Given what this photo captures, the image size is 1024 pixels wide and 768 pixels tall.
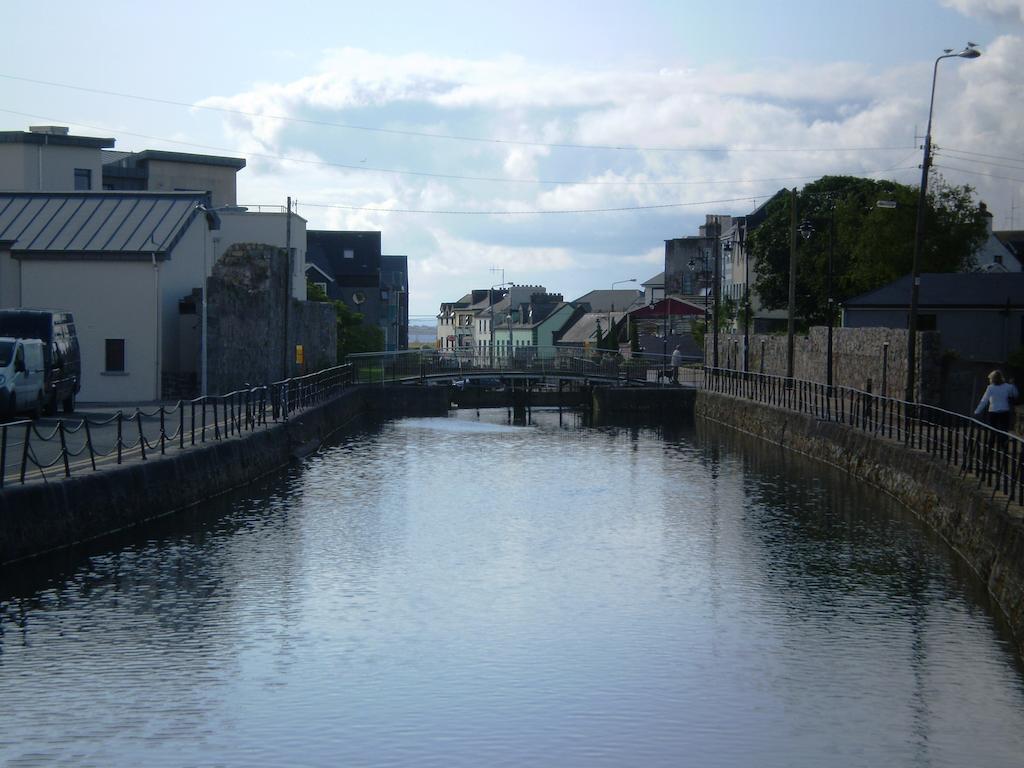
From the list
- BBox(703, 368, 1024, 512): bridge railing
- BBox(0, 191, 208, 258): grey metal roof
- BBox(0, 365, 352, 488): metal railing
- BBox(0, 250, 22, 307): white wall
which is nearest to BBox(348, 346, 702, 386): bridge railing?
BBox(703, 368, 1024, 512): bridge railing

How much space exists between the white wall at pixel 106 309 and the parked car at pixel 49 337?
7239mm

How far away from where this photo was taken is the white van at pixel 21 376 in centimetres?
2900

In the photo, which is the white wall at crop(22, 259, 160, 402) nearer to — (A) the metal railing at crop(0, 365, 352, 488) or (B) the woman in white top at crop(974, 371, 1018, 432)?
(A) the metal railing at crop(0, 365, 352, 488)

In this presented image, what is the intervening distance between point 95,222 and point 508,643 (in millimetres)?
32693

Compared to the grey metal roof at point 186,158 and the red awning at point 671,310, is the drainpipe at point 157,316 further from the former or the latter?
the red awning at point 671,310

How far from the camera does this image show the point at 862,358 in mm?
40469

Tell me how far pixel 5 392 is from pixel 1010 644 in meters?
21.9

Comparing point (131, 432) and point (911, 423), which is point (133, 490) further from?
point (911, 423)

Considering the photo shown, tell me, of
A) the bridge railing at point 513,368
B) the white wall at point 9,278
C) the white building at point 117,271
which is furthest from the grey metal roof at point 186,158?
the white wall at point 9,278

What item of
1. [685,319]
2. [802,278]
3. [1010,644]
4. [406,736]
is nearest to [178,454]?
[406,736]

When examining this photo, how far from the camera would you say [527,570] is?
64.9 ft

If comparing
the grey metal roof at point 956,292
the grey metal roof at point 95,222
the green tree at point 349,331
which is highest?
the grey metal roof at point 95,222

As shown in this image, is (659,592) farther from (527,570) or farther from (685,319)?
(685,319)

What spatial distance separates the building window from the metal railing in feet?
13.4
